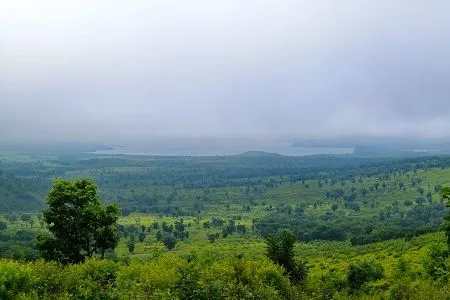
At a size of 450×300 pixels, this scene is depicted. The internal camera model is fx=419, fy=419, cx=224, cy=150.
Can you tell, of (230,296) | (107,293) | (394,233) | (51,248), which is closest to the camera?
(107,293)

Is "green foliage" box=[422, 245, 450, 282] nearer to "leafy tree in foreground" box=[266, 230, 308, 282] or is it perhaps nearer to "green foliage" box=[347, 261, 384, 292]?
"green foliage" box=[347, 261, 384, 292]

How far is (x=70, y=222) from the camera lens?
5109 cm

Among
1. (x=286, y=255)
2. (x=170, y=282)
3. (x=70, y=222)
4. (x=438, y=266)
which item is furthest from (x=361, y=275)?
(x=70, y=222)

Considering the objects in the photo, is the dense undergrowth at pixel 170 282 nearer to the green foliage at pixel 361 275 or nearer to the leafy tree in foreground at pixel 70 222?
the leafy tree in foreground at pixel 70 222

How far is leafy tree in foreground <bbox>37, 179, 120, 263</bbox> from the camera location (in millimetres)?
51062

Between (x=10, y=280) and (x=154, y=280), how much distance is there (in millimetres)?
12006

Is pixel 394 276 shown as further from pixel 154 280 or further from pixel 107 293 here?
pixel 107 293

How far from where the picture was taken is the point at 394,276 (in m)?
57.3

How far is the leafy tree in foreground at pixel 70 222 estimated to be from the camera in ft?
168

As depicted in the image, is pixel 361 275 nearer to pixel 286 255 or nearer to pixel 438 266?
pixel 438 266

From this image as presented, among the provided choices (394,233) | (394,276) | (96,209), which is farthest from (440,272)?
(394,233)

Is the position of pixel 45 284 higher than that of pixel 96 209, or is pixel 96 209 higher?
pixel 96 209

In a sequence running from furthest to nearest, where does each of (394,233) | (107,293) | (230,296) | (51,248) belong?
(394,233) → (51,248) → (230,296) → (107,293)

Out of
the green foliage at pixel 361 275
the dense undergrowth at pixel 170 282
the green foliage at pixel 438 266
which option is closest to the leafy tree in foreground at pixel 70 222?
the dense undergrowth at pixel 170 282
